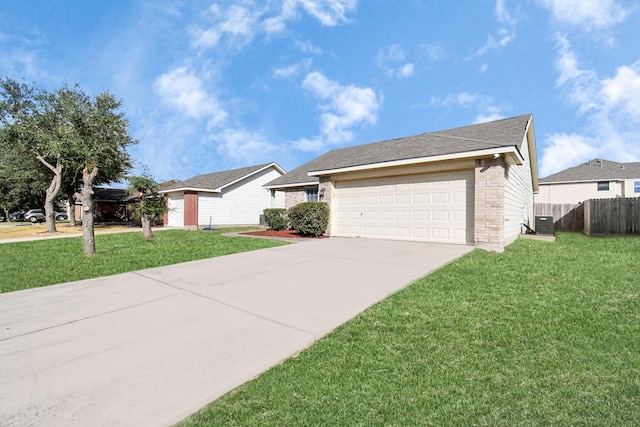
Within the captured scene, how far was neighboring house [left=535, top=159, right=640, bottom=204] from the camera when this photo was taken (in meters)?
24.1

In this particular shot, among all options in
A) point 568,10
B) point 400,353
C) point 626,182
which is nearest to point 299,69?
point 568,10

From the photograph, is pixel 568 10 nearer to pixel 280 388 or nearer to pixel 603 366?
pixel 603 366

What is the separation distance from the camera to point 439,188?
9375 mm

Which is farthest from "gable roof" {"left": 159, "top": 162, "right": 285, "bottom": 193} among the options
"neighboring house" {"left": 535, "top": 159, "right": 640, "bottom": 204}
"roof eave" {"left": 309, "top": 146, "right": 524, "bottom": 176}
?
"neighboring house" {"left": 535, "top": 159, "right": 640, "bottom": 204}

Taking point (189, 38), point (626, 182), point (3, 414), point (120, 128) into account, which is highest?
point (189, 38)

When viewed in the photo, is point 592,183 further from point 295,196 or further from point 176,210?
point 176,210

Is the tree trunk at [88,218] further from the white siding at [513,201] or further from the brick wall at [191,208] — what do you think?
the white siding at [513,201]

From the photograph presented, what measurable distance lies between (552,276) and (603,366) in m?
3.48

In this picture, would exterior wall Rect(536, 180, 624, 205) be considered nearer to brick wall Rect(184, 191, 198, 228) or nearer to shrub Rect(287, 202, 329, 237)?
shrub Rect(287, 202, 329, 237)

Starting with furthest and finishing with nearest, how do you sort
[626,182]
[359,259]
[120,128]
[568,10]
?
[626,182], [120,128], [568,10], [359,259]

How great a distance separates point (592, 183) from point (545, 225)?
64.6ft

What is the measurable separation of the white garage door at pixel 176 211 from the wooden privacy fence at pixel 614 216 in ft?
81.5

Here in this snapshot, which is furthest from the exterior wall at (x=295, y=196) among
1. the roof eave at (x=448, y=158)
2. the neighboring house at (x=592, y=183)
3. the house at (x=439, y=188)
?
the neighboring house at (x=592, y=183)

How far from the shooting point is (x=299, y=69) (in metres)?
14.5
